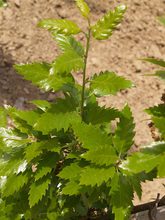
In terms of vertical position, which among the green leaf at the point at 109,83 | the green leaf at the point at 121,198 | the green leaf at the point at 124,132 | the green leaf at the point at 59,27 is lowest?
the green leaf at the point at 121,198

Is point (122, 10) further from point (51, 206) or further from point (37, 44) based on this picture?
point (37, 44)

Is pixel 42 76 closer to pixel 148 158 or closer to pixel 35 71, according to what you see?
pixel 35 71

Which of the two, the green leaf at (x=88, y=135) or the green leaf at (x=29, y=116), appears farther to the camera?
the green leaf at (x=29, y=116)

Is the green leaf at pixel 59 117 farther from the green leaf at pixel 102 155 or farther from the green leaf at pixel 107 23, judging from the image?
the green leaf at pixel 107 23

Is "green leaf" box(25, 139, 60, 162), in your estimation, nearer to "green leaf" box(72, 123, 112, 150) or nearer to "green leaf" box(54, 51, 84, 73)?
"green leaf" box(72, 123, 112, 150)

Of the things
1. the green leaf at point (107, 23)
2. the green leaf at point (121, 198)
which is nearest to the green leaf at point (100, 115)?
the green leaf at point (121, 198)
